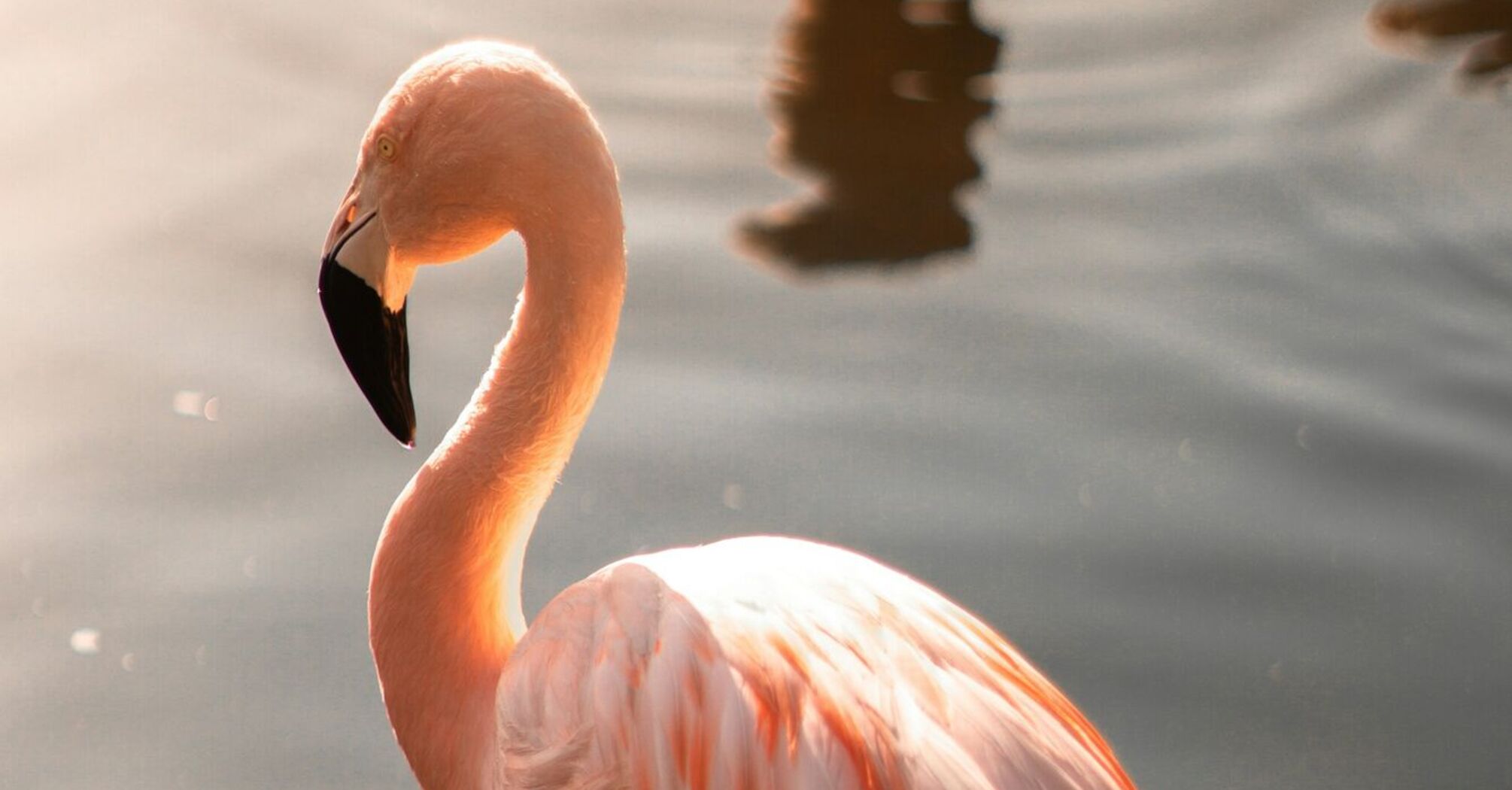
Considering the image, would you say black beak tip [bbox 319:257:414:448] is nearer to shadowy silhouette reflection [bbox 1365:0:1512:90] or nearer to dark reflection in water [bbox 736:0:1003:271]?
dark reflection in water [bbox 736:0:1003:271]

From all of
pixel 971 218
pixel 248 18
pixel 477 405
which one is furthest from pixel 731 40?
pixel 477 405

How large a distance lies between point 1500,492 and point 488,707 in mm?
2254

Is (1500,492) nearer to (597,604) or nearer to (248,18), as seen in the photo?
(597,604)

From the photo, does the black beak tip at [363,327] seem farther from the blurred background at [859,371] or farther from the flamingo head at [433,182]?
the blurred background at [859,371]

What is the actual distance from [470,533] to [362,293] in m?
0.34

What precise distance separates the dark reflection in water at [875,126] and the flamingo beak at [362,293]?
79.7 inches

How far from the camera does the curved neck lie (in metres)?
2.21

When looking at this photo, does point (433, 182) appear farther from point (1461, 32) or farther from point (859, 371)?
point (1461, 32)

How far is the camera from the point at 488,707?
2.23 meters

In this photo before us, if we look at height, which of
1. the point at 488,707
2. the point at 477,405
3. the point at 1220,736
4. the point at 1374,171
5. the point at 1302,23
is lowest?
the point at 1220,736

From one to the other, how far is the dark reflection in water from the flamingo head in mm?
2015

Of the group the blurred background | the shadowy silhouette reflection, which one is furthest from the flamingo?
the shadowy silhouette reflection

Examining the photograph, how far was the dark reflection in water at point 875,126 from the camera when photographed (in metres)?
4.27

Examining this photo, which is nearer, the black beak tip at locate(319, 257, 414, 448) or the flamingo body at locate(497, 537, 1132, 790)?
the flamingo body at locate(497, 537, 1132, 790)
